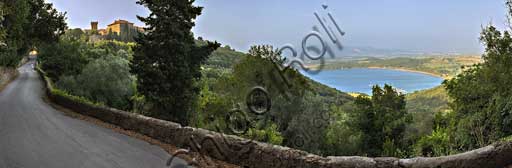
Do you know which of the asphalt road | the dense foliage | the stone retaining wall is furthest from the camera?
the dense foliage

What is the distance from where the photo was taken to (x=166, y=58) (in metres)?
23.8

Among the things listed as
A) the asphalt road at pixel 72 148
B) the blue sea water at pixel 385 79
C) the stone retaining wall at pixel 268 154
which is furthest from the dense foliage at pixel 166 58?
the blue sea water at pixel 385 79

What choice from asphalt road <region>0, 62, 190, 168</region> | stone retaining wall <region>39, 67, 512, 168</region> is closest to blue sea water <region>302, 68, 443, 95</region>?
asphalt road <region>0, 62, 190, 168</region>

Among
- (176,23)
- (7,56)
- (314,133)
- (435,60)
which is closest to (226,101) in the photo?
(314,133)

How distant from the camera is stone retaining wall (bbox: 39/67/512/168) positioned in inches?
260

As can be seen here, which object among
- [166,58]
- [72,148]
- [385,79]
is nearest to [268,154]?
[72,148]

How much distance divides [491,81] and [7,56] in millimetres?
51778

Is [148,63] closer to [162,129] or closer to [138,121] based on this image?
[138,121]

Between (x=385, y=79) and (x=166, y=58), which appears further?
(x=385, y=79)

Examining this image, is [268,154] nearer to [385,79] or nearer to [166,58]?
[166,58]

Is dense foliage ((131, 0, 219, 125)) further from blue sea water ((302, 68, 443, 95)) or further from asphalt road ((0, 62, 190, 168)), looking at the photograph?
blue sea water ((302, 68, 443, 95))

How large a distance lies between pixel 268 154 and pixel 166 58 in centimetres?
1647

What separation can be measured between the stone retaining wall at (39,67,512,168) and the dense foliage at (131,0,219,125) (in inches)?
351

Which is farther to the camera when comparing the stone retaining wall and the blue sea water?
the blue sea water
